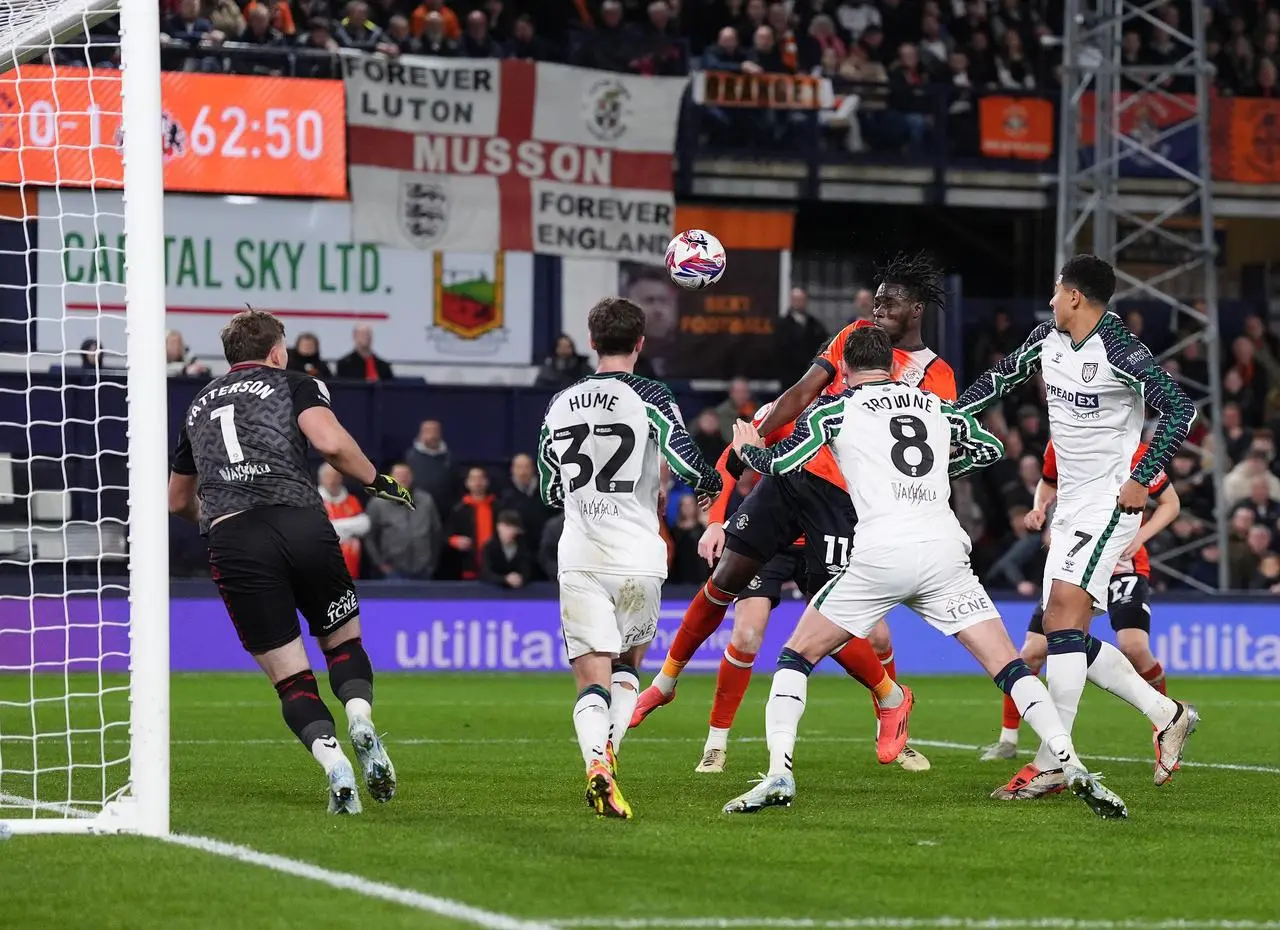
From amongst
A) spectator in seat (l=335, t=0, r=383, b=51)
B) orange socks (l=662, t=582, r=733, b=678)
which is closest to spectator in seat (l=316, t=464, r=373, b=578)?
spectator in seat (l=335, t=0, r=383, b=51)

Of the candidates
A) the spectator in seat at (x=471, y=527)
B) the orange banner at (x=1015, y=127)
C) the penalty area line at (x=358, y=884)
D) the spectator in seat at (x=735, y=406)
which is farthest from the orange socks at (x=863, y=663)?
the orange banner at (x=1015, y=127)

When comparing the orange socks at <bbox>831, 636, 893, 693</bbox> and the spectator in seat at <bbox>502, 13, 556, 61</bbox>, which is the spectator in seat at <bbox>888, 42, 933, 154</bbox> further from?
the orange socks at <bbox>831, 636, 893, 693</bbox>

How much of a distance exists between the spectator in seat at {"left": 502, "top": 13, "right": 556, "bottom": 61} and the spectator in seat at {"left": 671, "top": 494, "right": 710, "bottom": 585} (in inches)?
255

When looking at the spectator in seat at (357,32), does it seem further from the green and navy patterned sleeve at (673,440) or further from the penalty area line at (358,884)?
the penalty area line at (358,884)

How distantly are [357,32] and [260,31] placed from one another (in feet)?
4.10

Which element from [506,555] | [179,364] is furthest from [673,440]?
[179,364]

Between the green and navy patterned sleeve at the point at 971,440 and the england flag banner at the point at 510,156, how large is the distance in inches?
606

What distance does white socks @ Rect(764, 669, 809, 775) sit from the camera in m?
8.09

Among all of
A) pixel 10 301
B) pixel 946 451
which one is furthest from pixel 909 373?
pixel 10 301

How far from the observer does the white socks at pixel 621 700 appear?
28.0 feet

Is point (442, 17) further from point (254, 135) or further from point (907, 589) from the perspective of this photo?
point (907, 589)

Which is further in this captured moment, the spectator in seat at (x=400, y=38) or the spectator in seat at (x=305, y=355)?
the spectator in seat at (x=400, y=38)

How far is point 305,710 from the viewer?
7.98 meters

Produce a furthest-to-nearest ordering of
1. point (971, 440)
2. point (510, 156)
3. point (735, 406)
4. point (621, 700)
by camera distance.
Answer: point (510, 156), point (735, 406), point (621, 700), point (971, 440)
